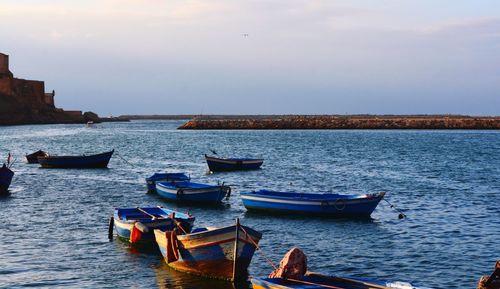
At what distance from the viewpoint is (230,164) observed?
52875 millimetres

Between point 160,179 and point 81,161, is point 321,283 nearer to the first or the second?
point 160,179

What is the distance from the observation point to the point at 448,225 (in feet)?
88.1

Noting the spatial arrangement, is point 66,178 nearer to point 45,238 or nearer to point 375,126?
point 45,238

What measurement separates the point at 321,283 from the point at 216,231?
11.7 ft

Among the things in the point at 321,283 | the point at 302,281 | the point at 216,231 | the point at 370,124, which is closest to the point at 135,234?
the point at 216,231

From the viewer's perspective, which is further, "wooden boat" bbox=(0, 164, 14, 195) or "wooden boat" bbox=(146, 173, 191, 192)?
"wooden boat" bbox=(146, 173, 191, 192)

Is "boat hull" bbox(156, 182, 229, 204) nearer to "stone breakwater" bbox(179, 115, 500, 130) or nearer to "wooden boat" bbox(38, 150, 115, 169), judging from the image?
"wooden boat" bbox(38, 150, 115, 169)

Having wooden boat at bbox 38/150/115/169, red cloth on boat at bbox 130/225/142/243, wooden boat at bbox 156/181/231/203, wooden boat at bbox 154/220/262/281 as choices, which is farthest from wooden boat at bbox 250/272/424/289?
wooden boat at bbox 38/150/115/169

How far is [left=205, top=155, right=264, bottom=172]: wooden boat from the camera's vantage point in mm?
52344

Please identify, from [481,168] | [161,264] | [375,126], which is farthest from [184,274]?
[375,126]

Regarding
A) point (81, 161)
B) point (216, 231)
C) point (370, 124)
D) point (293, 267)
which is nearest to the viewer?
point (293, 267)

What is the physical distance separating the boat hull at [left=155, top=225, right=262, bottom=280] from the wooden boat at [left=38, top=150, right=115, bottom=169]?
1532 inches

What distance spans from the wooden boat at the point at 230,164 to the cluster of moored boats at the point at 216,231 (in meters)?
13.7

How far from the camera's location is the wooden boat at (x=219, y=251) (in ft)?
55.8
